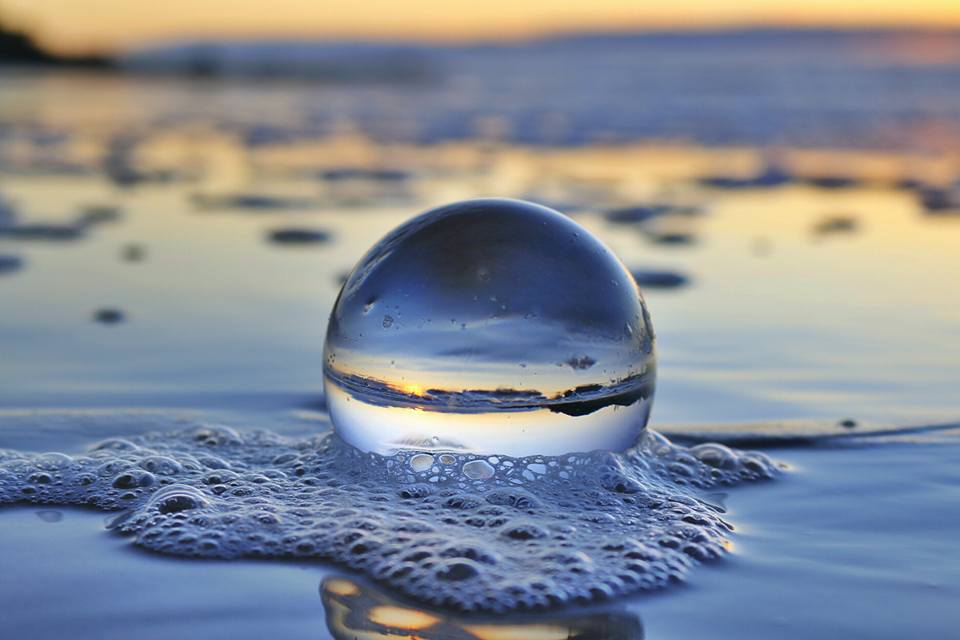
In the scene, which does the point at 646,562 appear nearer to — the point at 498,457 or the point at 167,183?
the point at 498,457

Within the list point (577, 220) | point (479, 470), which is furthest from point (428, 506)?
point (577, 220)

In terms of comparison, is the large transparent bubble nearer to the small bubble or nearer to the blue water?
the small bubble

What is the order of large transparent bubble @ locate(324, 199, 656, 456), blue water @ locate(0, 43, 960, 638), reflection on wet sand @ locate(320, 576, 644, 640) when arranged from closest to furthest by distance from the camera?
reflection on wet sand @ locate(320, 576, 644, 640)
blue water @ locate(0, 43, 960, 638)
large transparent bubble @ locate(324, 199, 656, 456)

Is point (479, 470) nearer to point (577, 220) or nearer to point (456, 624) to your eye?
point (456, 624)

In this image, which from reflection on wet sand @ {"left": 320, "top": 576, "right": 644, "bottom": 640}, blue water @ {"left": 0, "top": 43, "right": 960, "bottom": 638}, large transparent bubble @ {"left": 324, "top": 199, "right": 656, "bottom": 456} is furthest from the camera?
large transparent bubble @ {"left": 324, "top": 199, "right": 656, "bottom": 456}

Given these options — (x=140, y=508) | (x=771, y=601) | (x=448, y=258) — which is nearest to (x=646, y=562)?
(x=771, y=601)

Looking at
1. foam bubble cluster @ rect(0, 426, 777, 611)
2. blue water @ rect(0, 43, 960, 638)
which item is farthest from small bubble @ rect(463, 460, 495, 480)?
blue water @ rect(0, 43, 960, 638)

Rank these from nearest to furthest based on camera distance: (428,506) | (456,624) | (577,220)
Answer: (456,624) < (428,506) < (577,220)
